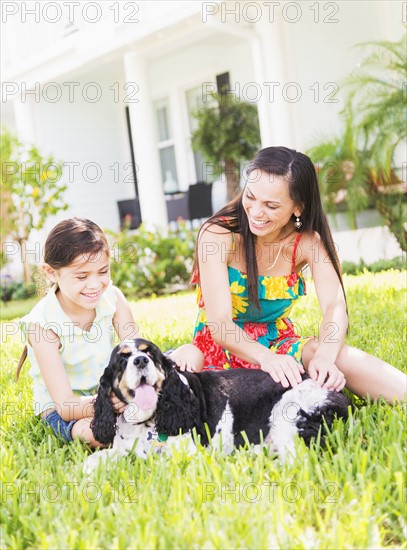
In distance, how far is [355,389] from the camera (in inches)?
130

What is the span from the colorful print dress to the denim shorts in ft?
2.49

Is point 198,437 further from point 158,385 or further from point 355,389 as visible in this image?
point 355,389

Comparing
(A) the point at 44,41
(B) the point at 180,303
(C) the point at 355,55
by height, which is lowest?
(B) the point at 180,303

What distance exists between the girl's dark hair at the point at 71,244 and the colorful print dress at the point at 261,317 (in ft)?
2.35

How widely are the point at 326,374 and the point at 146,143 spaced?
912cm

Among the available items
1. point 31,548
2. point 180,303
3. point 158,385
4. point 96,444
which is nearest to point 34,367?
point 96,444

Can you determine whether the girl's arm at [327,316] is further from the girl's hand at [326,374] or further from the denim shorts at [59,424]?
the denim shorts at [59,424]

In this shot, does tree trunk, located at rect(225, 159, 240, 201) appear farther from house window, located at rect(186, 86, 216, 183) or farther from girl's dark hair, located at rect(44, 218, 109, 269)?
girl's dark hair, located at rect(44, 218, 109, 269)

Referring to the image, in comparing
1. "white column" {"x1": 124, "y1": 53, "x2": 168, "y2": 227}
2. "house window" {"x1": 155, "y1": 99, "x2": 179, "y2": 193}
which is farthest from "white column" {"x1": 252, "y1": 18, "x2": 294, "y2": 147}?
"house window" {"x1": 155, "y1": 99, "x2": 179, "y2": 193}

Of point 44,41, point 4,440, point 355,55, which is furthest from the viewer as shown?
point 44,41

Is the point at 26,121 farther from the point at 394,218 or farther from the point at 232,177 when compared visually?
the point at 394,218

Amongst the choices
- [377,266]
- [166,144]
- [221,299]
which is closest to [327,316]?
[221,299]

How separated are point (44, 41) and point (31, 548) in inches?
→ 543

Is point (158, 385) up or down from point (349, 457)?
up
